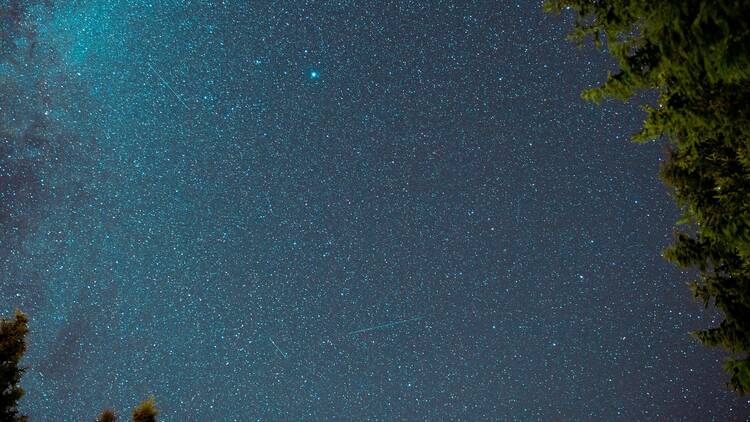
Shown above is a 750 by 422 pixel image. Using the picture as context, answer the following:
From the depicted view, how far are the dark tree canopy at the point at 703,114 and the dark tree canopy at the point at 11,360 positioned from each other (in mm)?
11353

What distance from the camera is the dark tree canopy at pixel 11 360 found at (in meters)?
8.56

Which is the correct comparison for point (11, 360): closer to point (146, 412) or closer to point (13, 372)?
point (13, 372)

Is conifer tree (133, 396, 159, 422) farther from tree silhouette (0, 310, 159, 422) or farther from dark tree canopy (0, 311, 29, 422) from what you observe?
dark tree canopy (0, 311, 29, 422)

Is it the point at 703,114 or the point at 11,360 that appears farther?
the point at 11,360

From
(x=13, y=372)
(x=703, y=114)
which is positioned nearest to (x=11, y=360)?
(x=13, y=372)

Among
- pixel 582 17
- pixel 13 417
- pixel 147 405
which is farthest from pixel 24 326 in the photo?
pixel 582 17

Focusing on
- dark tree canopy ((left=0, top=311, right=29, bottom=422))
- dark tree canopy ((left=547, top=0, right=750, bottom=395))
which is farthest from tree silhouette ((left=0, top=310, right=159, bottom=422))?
dark tree canopy ((left=547, top=0, right=750, bottom=395))

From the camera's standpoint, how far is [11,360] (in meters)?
8.80

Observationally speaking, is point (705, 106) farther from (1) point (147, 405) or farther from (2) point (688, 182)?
(1) point (147, 405)

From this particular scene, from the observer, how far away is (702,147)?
14.6 feet

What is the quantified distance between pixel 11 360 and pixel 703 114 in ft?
39.9

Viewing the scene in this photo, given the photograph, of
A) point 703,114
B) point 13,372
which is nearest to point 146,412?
point 13,372

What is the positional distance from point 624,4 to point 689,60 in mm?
783

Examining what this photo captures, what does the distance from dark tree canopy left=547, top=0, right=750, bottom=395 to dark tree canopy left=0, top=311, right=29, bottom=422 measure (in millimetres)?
11353
